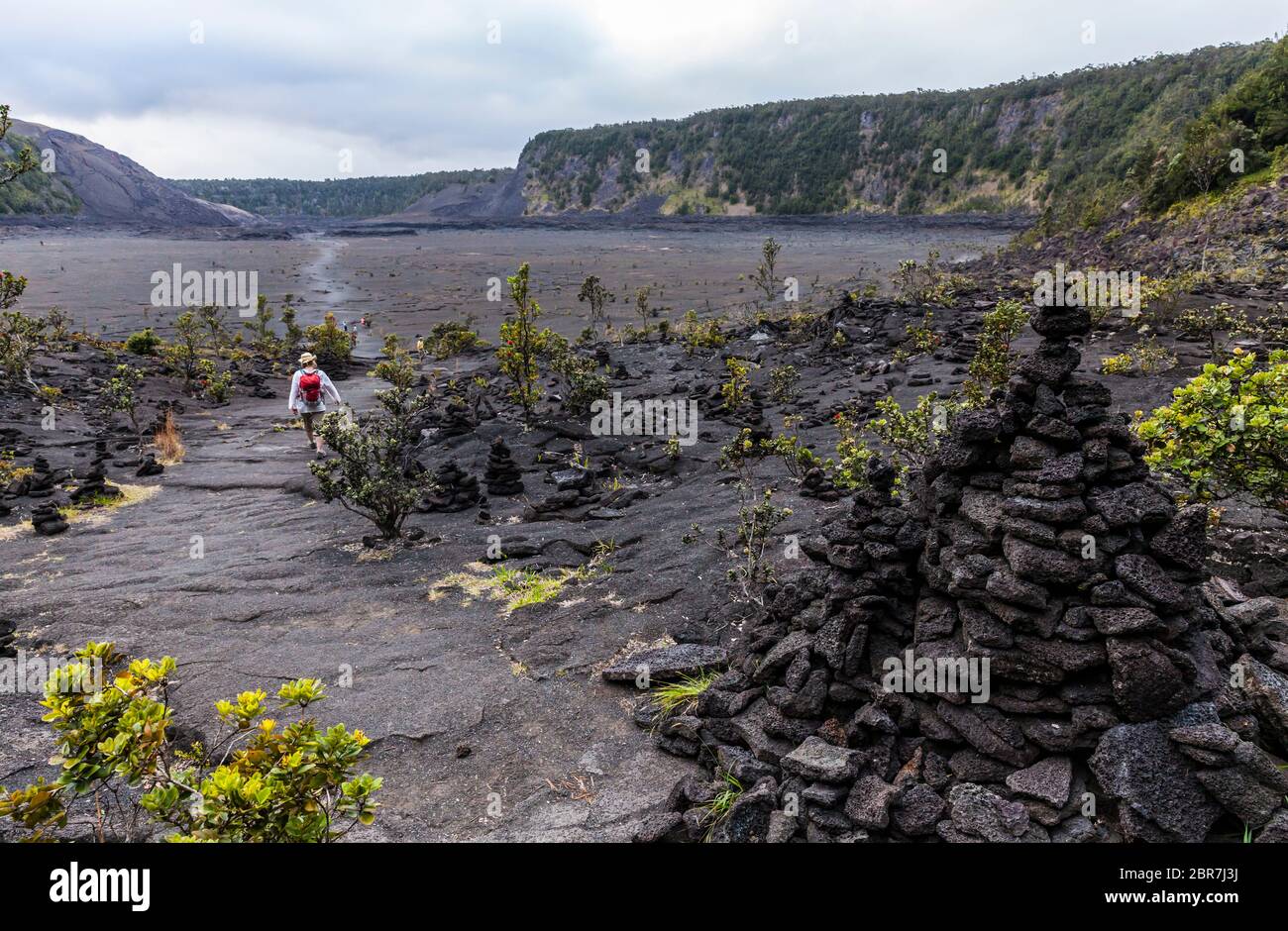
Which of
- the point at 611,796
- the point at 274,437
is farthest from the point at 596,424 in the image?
the point at 611,796

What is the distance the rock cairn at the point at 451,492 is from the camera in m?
12.5

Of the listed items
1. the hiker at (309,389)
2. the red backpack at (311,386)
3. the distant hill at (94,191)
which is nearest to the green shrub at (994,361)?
the hiker at (309,389)

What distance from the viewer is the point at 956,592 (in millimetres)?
4961

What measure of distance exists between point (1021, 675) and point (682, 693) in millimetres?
2808

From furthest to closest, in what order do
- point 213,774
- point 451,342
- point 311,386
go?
1. point 451,342
2. point 311,386
3. point 213,774

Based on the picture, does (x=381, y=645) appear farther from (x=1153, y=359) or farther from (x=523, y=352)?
(x=1153, y=359)

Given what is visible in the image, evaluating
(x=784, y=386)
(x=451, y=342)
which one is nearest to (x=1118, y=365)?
(x=784, y=386)

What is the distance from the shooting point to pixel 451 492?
42.2 feet

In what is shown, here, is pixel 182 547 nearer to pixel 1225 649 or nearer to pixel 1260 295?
pixel 1225 649

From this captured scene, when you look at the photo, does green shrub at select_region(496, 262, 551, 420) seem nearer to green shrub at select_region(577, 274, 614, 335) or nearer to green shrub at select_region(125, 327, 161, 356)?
green shrub at select_region(577, 274, 614, 335)

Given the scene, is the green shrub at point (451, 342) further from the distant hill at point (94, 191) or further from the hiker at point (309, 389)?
the distant hill at point (94, 191)

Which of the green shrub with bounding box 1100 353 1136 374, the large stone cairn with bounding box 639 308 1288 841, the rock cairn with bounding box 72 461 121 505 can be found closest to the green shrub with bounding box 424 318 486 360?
the rock cairn with bounding box 72 461 121 505

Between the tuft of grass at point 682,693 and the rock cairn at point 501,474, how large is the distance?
7216 mm
